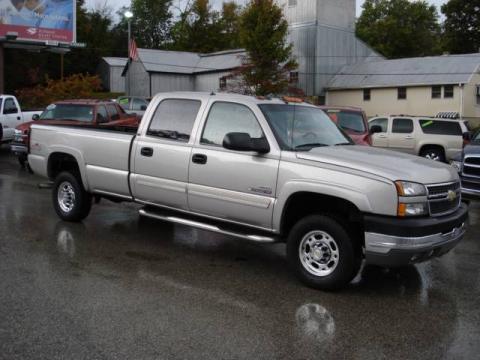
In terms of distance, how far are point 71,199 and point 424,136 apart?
1385 centimetres

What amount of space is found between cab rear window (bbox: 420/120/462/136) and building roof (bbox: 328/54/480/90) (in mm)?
19774

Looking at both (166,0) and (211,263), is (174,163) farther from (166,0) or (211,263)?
(166,0)

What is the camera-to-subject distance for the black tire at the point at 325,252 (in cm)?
561

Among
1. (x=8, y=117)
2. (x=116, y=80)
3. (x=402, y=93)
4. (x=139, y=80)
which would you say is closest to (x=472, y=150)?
(x=8, y=117)

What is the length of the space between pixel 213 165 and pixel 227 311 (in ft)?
6.21

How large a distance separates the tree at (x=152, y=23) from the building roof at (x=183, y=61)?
33.7 metres

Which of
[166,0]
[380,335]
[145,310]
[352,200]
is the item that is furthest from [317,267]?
A: [166,0]

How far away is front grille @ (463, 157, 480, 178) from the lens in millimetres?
9711

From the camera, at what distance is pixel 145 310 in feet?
16.9

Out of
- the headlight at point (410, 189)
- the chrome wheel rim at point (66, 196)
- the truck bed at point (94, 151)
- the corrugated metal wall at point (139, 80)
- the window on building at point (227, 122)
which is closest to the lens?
the headlight at point (410, 189)

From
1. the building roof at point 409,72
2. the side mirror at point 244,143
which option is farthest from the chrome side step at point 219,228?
the building roof at point 409,72

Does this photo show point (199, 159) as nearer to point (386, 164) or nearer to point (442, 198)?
point (386, 164)

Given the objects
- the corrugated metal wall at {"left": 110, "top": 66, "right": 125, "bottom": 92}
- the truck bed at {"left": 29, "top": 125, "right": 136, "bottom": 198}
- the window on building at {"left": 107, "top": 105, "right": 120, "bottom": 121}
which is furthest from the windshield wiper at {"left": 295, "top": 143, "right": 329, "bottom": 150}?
the corrugated metal wall at {"left": 110, "top": 66, "right": 125, "bottom": 92}

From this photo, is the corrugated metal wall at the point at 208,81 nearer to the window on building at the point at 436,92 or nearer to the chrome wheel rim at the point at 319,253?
the window on building at the point at 436,92
